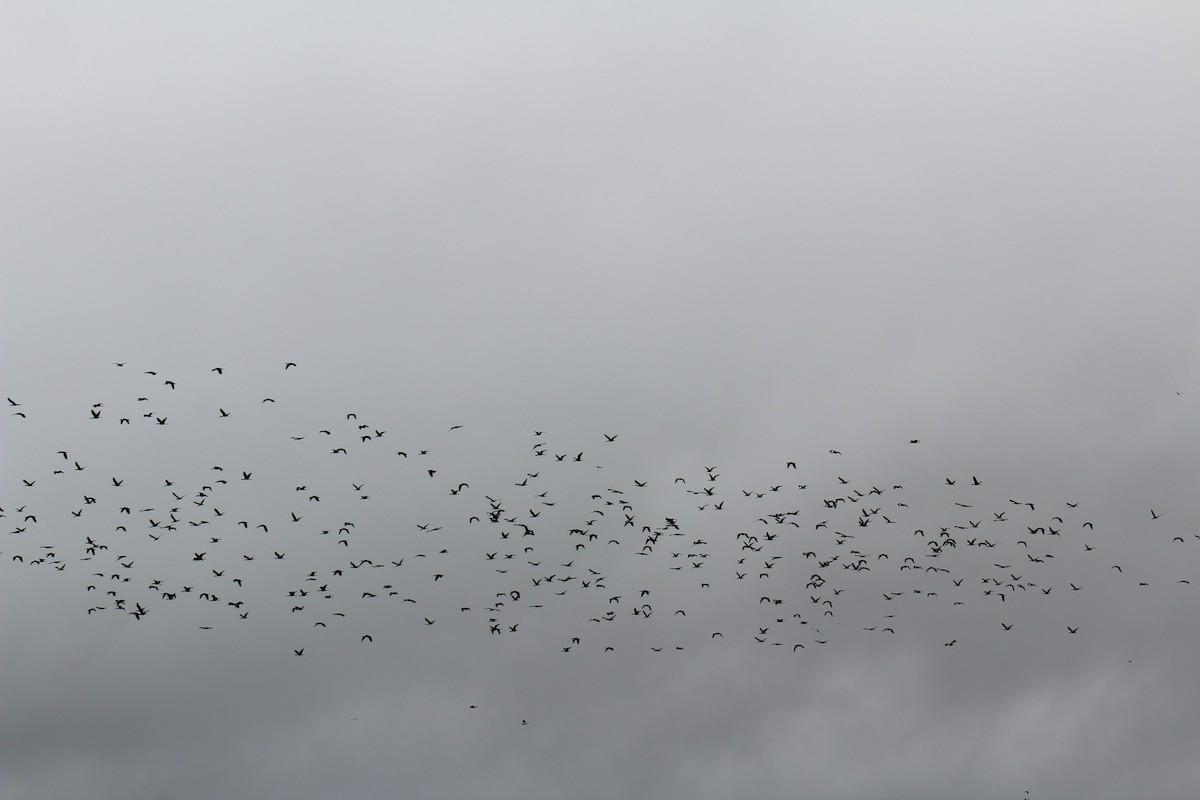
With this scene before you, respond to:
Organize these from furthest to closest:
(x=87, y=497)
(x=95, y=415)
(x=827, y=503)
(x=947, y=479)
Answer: (x=827, y=503)
(x=947, y=479)
(x=87, y=497)
(x=95, y=415)

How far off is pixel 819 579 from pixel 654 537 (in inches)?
818

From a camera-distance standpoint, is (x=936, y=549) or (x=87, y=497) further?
(x=936, y=549)

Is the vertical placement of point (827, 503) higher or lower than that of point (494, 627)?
higher

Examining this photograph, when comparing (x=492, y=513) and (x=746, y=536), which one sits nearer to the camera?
(x=492, y=513)

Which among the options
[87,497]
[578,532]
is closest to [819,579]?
[578,532]

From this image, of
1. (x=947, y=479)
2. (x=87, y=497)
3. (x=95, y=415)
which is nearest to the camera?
(x=95, y=415)

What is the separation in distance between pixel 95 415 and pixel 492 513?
43.6 meters

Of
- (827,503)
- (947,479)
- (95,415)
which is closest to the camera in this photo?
(95,415)

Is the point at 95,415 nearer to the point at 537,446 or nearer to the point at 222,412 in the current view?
the point at 222,412

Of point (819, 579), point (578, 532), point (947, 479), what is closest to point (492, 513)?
point (578, 532)

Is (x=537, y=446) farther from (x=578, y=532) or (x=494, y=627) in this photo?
(x=494, y=627)

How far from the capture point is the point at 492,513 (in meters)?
141

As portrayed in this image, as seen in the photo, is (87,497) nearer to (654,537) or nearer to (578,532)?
(578,532)

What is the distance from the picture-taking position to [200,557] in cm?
13325
